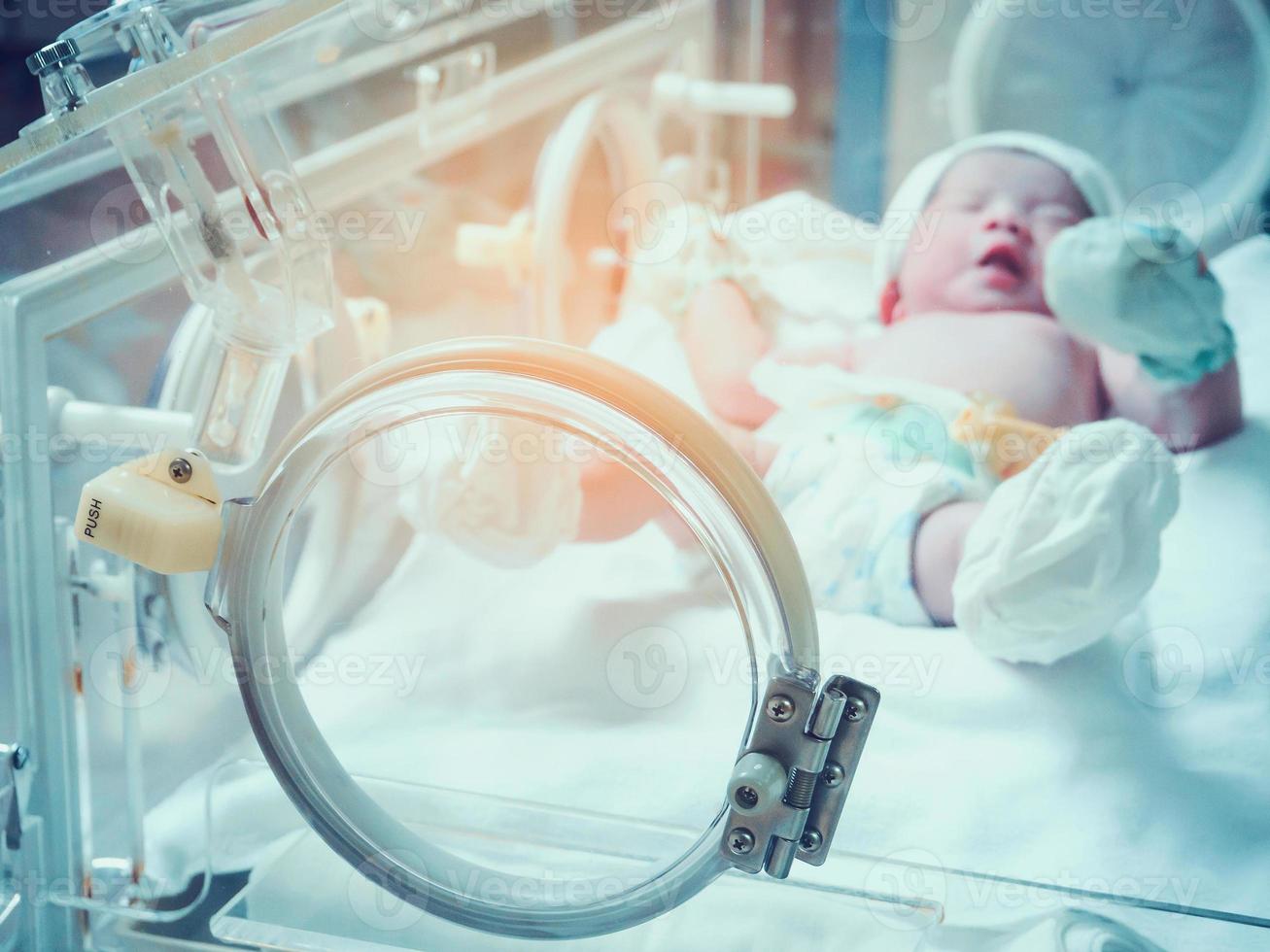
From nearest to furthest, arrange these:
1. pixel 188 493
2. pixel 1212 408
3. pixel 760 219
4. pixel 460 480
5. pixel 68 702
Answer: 1. pixel 188 493
2. pixel 68 702
3. pixel 460 480
4. pixel 1212 408
5. pixel 760 219

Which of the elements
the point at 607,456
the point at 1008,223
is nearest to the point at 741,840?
the point at 607,456

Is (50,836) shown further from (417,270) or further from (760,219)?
(760,219)

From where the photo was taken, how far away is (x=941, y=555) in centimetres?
84

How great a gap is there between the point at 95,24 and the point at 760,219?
0.87 metres

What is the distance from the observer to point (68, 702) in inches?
27.2

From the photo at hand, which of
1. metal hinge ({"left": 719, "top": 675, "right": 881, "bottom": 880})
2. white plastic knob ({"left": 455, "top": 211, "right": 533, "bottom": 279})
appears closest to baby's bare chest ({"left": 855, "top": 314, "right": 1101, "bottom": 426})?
white plastic knob ({"left": 455, "top": 211, "right": 533, "bottom": 279})

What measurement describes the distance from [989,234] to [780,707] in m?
0.73

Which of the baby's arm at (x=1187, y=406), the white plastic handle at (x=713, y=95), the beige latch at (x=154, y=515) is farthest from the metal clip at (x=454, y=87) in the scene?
the baby's arm at (x=1187, y=406)

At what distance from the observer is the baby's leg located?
837mm

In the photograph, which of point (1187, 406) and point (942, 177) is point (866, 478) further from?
point (942, 177)

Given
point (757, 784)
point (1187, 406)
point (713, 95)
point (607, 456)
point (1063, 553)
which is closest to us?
point (757, 784)

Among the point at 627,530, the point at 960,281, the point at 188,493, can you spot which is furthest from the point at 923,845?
the point at 960,281

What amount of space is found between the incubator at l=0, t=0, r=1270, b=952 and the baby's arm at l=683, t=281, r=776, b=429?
0.20 meters

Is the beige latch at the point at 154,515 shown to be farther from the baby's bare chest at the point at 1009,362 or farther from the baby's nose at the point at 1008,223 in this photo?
the baby's nose at the point at 1008,223
